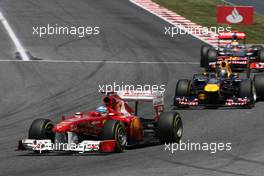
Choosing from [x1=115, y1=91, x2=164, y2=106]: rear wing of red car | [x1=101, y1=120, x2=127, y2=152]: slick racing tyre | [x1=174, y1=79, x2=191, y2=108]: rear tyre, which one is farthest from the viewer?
[x1=174, y1=79, x2=191, y2=108]: rear tyre

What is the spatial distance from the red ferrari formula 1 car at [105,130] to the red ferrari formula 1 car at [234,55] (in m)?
12.8

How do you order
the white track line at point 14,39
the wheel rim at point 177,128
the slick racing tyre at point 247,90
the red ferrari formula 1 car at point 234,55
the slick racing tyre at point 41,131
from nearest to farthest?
the slick racing tyre at point 41,131 < the wheel rim at point 177,128 < the slick racing tyre at point 247,90 < the red ferrari formula 1 car at point 234,55 < the white track line at point 14,39

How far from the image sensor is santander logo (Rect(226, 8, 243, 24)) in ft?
145

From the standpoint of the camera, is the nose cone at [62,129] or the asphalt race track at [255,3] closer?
the nose cone at [62,129]

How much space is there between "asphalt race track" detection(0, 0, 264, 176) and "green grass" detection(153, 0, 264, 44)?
2.34 meters

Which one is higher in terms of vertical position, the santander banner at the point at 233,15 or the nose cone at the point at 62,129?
the santander banner at the point at 233,15

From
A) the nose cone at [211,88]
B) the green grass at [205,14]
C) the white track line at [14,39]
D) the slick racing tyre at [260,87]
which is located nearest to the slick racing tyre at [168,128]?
the nose cone at [211,88]

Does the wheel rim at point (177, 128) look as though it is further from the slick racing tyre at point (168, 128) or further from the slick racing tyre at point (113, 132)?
the slick racing tyre at point (113, 132)

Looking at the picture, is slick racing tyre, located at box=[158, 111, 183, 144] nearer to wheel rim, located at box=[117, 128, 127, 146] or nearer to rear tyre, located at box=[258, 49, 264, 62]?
wheel rim, located at box=[117, 128, 127, 146]

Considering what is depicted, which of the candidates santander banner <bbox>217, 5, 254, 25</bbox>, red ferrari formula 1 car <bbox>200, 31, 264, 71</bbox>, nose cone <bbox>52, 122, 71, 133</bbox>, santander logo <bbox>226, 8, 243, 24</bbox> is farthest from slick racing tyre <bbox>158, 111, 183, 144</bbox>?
santander logo <bbox>226, 8, 243, 24</bbox>

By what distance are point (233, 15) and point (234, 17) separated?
0.13m

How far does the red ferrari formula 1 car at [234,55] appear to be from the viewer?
105ft

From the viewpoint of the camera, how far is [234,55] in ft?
106

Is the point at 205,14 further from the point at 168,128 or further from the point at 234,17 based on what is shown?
the point at 168,128
